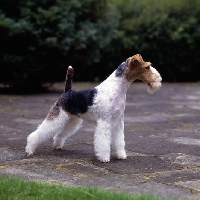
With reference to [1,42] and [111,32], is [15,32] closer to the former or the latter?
[1,42]

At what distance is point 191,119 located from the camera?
28.0ft

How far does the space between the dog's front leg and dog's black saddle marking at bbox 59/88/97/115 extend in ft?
0.95

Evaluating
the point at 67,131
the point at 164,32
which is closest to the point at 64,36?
the point at 164,32

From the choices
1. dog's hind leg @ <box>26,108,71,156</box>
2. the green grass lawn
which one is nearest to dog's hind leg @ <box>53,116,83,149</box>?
Answer: dog's hind leg @ <box>26,108,71,156</box>

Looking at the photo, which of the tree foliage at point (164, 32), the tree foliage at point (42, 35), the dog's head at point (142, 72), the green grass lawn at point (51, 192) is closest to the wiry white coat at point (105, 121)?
the dog's head at point (142, 72)

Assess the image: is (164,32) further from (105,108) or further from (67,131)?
(105,108)

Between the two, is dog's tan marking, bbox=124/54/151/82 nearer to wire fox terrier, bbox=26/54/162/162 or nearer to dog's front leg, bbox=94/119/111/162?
wire fox terrier, bbox=26/54/162/162

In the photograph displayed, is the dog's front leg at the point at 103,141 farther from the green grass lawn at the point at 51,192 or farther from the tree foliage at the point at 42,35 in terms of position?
the tree foliage at the point at 42,35

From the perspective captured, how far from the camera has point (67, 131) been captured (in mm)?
5758

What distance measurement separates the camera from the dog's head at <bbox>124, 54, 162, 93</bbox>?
5.25m

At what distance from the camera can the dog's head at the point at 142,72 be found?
525cm

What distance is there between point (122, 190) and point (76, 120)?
1740mm

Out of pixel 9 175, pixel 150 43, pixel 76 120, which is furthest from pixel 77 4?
pixel 9 175

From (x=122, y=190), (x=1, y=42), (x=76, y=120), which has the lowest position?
(x=122, y=190)
